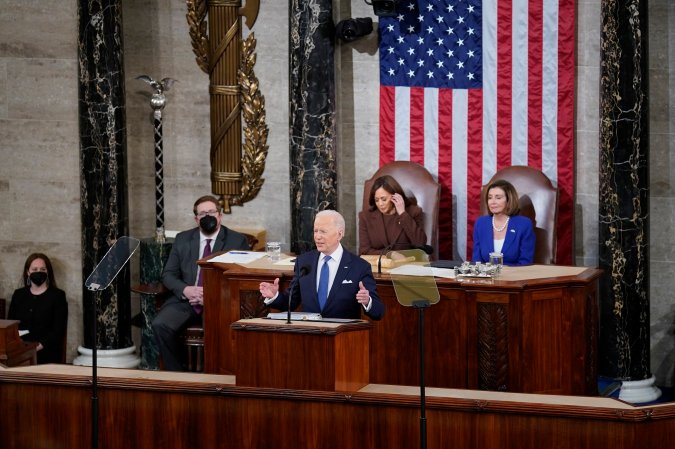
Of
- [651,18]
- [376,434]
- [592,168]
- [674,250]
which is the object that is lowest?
[376,434]

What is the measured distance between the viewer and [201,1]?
Result: 11539 millimetres

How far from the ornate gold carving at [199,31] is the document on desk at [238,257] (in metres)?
2.48

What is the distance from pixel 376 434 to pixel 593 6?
18.0 feet

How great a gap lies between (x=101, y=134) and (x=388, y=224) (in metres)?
2.73

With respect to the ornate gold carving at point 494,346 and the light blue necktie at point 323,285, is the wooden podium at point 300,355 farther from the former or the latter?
the ornate gold carving at point 494,346

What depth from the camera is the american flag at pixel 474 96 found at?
1095cm

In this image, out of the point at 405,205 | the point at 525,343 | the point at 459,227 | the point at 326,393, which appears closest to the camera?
the point at 326,393

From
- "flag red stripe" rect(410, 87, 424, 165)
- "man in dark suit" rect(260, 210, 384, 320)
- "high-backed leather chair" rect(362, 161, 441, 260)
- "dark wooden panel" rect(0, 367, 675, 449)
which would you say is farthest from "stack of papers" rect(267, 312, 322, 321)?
"flag red stripe" rect(410, 87, 424, 165)

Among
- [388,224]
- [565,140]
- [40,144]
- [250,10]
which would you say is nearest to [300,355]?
[388,224]

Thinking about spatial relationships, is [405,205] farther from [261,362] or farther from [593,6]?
[261,362]

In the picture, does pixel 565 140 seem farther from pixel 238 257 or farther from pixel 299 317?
pixel 299 317

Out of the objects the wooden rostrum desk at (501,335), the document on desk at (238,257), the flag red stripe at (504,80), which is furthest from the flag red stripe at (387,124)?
the wooden rostrum desk at (501,335)

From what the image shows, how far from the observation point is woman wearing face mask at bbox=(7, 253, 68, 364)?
10.7 m

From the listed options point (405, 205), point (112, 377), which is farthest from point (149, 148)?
point (112, 377)
